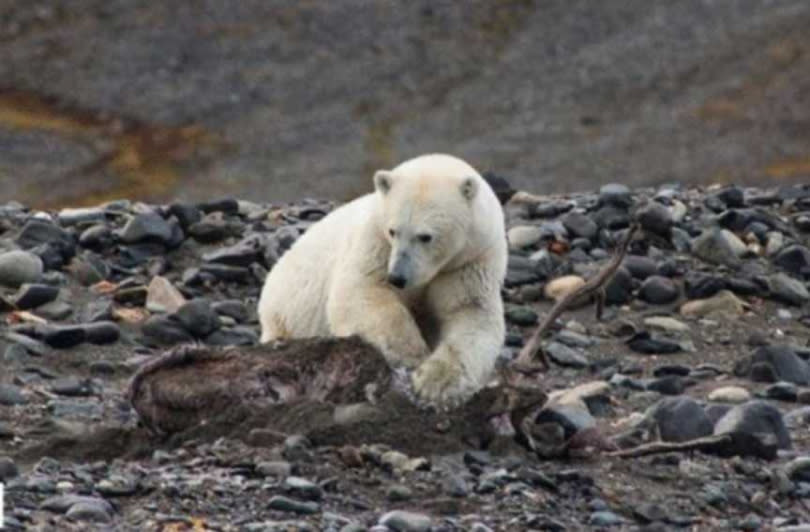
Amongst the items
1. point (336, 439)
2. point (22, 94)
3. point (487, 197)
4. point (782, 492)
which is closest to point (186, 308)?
point (487, 197)

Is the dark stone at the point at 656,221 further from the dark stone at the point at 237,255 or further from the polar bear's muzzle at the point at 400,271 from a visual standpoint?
the polar bear's muzzle at the point at 400,271

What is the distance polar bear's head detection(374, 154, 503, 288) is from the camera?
895 centimetres

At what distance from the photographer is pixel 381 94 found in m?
59.2

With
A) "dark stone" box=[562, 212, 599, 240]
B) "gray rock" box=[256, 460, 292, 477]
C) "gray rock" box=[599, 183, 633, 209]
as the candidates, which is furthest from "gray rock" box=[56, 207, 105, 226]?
"gray rock" box=[256, 460, 292, 477]

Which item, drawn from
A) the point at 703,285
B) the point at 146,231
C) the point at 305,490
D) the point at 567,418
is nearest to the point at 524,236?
the point at 703,285

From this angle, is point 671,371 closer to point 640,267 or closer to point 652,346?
point 652,346

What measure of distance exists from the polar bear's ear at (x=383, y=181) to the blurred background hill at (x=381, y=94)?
41.1 metres

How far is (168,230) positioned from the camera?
A: 12938mm

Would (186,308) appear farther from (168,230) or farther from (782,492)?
(782,492)

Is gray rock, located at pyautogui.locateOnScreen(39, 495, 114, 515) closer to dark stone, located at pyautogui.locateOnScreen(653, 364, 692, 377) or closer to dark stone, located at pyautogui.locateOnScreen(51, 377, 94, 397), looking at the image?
dark stone, located at pyautogui.locateOnScreen(51, 377, 94, 397)

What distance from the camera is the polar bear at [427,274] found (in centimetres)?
883

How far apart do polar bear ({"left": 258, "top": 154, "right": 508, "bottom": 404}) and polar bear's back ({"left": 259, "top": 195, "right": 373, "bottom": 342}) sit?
18 cm

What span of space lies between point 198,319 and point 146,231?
158 cm

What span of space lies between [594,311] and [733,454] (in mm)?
3456
